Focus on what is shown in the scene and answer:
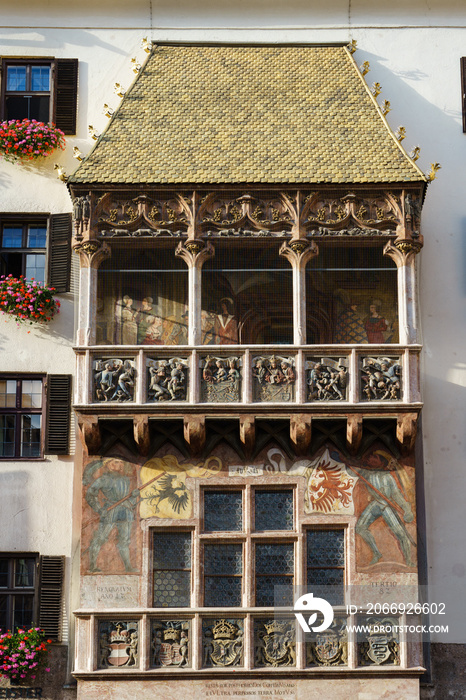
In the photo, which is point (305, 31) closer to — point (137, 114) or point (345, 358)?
point (137, 114)

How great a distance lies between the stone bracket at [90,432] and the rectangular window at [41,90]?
19.0 feet

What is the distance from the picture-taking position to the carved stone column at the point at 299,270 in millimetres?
18917

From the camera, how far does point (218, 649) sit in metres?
18.2

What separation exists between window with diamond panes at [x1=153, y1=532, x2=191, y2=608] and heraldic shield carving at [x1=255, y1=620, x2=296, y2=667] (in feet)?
3.90

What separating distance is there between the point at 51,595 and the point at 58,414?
291cm

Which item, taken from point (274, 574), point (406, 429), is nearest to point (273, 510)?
point (274, 574)

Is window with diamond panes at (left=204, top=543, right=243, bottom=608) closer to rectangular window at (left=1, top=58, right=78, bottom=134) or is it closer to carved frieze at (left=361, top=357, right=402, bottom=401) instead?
carved frieze at (left=361, top=357, right=402, bottom=401)

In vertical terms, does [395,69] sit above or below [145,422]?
above

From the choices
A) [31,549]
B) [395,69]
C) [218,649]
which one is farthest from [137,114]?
[218,649]

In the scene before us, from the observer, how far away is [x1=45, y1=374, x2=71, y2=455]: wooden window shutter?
784 inches

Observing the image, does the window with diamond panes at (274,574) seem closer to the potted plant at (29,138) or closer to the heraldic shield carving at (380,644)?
the heraldic shield carving at (380,644)

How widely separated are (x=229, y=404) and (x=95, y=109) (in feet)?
21.6

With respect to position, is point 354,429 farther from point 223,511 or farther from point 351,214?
point 351,214

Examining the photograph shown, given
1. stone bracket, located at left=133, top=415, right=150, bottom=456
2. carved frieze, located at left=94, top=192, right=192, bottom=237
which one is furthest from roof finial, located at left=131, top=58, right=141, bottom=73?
stone bracket, located at left=133, top=415, right=150, bottom=456
